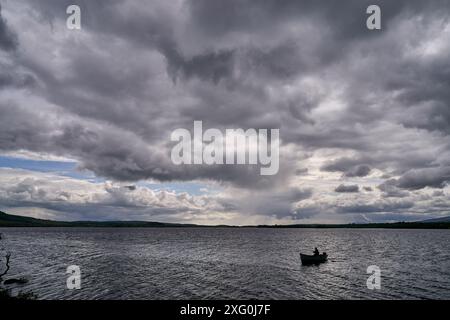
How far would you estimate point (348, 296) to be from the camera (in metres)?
44.0

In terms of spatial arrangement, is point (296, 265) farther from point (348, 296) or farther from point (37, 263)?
point (37, 263)

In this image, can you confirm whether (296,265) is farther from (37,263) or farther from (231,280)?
(37,263)
